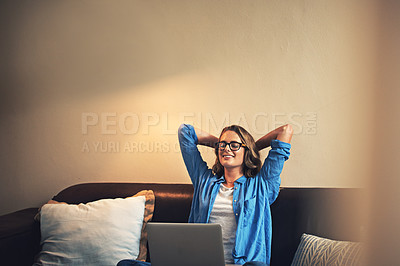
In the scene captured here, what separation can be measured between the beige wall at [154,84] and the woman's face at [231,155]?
41 centimetres

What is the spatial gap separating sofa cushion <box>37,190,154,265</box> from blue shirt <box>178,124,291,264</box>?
0.33 metres

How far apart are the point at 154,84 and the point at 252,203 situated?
1.07 m

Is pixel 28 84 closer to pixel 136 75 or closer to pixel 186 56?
pixel 136 75

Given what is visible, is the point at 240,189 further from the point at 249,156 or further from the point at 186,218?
the point at 186,218

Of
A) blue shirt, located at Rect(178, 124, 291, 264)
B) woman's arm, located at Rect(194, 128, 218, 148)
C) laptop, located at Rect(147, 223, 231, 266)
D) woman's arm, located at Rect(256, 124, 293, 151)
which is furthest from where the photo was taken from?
woman's arm, located at Rect(194, 128, 218, 148)

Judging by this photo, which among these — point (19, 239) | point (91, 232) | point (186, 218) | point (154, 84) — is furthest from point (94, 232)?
point (154, 84)

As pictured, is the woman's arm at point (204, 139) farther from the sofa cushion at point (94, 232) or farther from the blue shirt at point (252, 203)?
the sofa cushion at point (94, 232)

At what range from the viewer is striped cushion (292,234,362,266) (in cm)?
138

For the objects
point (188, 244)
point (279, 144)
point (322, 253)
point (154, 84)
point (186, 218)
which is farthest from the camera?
point (154, 84)

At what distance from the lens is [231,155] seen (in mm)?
1886

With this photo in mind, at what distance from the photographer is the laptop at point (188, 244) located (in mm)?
1283

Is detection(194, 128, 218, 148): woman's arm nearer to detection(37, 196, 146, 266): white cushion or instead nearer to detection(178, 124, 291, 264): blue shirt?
detection(178, 124, 291, 264): blue shirt

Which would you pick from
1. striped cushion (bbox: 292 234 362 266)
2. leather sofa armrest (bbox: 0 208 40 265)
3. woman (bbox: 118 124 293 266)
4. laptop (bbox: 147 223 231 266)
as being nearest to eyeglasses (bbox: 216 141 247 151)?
woman (bbox: 118 124 293 266)

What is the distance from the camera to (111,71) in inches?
99.0
